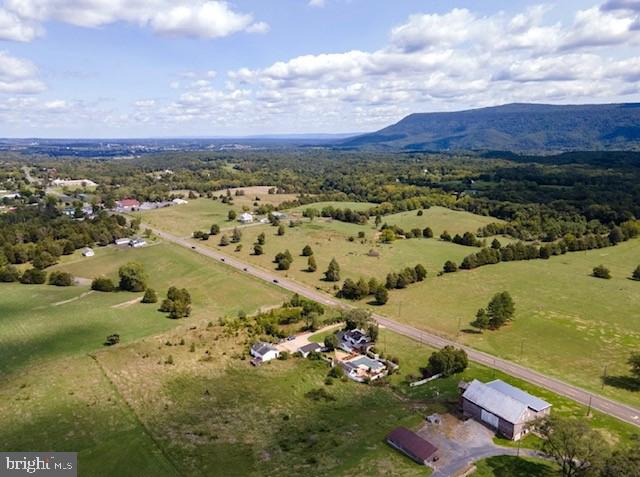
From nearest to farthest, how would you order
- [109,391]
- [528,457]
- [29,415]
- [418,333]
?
[528,457] < [29,415] < [109,391] < [418,333]

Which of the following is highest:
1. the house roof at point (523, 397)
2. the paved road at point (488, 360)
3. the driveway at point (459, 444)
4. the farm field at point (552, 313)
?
the house roof at point (523, 397)

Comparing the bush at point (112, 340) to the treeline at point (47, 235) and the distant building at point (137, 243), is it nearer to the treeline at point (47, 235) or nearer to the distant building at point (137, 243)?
the treeline at point (47, 235)

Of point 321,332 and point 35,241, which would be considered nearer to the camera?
point 321,332

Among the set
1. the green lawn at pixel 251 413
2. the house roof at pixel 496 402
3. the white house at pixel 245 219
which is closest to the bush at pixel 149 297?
the green lawn at pixel 251 413

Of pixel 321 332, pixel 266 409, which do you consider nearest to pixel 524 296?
pixel 321 332

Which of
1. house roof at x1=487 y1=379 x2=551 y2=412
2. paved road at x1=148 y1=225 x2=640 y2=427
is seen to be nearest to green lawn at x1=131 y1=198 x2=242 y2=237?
paved road at x1=148 y1=225 x2=640 y2=427

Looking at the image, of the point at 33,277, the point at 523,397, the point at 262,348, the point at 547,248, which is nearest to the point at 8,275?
the point at 33,277

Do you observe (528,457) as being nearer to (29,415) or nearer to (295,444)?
(295,444)
